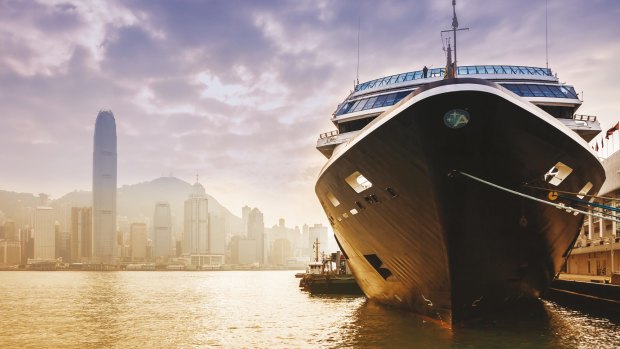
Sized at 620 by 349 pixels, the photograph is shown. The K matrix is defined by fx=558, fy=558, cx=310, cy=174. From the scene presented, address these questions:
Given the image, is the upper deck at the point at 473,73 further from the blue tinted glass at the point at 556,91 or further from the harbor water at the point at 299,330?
the harbor water at the point at 299,330

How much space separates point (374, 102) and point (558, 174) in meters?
8.38

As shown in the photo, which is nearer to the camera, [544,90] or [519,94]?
[519,94]

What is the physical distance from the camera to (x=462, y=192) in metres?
Answer: 15.0

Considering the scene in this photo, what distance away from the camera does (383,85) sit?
2411 cm

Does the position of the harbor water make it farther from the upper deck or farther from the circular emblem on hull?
the upper deck

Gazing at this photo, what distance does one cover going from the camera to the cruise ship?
13.9 m

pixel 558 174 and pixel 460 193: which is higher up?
pixel 558 174

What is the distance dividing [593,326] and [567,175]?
8.66 m

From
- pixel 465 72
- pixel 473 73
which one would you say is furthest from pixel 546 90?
pixel 465 72

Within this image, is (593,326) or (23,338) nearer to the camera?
(593,326)

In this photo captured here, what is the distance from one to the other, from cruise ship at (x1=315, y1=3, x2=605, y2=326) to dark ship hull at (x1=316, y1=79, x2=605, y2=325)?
33mm

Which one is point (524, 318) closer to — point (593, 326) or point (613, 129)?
point (593, 326)

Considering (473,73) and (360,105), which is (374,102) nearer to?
(360,105)

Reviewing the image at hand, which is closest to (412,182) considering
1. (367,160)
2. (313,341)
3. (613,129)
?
(367,160)
